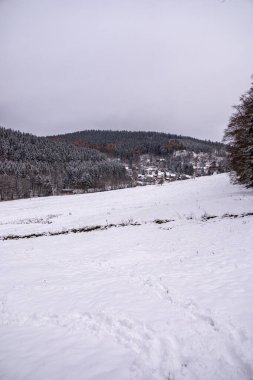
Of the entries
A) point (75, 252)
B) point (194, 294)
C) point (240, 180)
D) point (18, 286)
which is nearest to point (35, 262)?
point (75, 252)

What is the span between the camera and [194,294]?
8.84 meters

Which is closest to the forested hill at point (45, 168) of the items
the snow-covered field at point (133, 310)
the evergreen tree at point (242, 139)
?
the evergreen tree at point (242, 139)

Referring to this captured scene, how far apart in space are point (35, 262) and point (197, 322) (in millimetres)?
11162

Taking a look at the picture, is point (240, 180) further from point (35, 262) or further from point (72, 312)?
point (72, 312)

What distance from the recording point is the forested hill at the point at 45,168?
11201 cm

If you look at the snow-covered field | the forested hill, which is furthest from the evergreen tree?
the forested hill

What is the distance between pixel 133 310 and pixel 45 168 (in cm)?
14446

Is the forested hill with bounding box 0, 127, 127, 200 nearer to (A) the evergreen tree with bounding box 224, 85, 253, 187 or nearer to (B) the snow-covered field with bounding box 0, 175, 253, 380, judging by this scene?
(A) the evergreen tree with bounding box 224, 85, 253, 187

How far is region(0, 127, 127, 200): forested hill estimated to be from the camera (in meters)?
112

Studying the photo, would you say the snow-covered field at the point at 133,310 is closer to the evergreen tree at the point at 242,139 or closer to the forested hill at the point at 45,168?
the evergreen tree at the point at 242,139

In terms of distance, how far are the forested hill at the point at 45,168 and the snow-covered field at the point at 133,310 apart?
100302mm

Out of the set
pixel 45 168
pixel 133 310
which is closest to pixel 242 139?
pixel 133 310

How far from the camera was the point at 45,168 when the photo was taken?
14400cm

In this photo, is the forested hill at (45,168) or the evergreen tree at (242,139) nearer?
the evergreen tree at (242,139)
